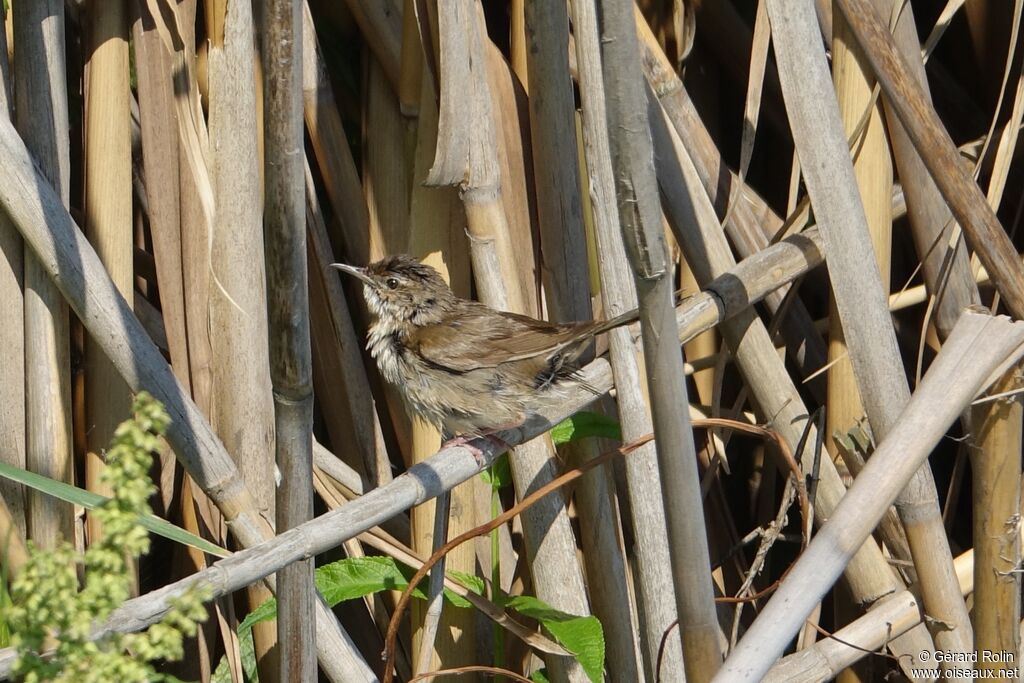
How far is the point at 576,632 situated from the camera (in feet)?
7.36

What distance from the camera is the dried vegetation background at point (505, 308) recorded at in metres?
1.95

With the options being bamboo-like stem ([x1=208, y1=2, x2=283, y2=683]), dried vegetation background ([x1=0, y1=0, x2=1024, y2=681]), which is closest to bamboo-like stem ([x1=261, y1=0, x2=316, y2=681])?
dried vegetation background ([x1=0, y1=0, x2=1024, y2=681])

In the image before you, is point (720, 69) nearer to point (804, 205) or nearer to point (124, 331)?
point (804, 205)

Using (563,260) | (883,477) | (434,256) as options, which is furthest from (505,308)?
(883,477)

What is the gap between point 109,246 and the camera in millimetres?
2324

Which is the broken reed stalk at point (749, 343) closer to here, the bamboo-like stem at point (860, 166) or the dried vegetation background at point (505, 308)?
the dried vegetation background at point (505, 308)

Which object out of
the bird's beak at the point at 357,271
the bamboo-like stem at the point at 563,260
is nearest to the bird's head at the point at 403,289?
the bird's beak at the point at 357,271

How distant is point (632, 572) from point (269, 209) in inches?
69.7

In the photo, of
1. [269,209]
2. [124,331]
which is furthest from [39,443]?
[269,209]

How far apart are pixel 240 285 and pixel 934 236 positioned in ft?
5.58

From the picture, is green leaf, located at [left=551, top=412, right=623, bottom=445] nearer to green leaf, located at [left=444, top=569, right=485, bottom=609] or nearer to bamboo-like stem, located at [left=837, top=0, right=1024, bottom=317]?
green leaf, located at [left=444, top=569, right=485, bottom=609]

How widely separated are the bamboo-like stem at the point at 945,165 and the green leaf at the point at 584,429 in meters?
0.87

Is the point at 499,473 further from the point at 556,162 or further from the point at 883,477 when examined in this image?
the point at 883,477

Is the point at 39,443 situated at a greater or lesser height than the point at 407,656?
greater
